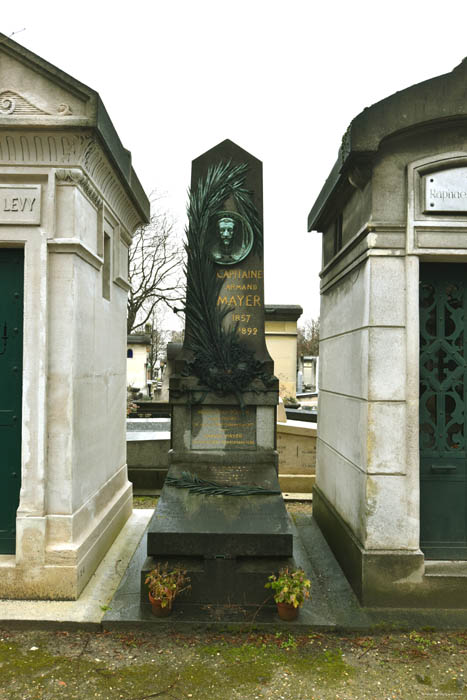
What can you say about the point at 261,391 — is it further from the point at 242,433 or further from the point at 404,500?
the point at 404,500

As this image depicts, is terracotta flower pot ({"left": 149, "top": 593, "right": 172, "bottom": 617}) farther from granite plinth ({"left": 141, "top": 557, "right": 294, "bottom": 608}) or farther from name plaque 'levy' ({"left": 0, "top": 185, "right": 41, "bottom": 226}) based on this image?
name plaque 'levy' ({"left": 0, "top": 185, "right": 41, "bottom": 226})

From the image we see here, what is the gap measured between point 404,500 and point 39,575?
3.36 meters

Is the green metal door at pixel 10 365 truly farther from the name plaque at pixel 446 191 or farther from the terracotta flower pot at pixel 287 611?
the name plaque at pixel 446 191

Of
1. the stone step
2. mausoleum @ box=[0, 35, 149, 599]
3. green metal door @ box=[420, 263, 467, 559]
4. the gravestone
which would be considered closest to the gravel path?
mausoleum @ box=[0, 35, 149, 599]

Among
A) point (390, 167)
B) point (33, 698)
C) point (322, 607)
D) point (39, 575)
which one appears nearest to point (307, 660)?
point (322, 607)

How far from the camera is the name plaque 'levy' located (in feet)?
14.3

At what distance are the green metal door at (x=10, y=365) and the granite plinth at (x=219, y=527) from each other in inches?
57.4

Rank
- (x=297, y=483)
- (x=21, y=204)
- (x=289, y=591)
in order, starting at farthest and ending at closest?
(x=297, y=483) → (x=21, y=204) → (x=289, y=591)

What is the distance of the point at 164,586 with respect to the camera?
12.8ft

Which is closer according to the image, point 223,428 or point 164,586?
point 164,586

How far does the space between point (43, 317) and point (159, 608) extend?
8.92 feet

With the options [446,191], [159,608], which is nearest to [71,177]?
[446,191]

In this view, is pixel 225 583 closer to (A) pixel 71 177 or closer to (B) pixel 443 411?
(B) pixel 443 411

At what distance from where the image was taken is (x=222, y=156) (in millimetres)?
5969
